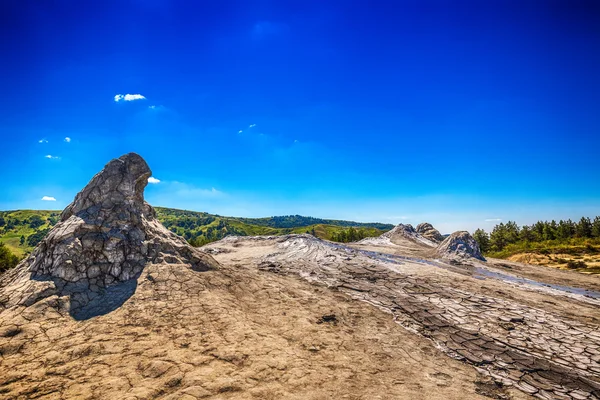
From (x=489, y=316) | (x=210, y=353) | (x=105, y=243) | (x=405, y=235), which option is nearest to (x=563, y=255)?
(x=405, y=235)

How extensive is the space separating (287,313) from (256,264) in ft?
24.6

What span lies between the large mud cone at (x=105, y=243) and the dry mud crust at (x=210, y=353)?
77 centimetres

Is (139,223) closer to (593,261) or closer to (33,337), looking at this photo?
(33,337)

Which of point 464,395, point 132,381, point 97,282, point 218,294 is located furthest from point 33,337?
point 464,395

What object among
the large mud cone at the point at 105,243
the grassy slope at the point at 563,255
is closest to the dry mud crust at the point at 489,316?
the large mud cone at the point at 105,243

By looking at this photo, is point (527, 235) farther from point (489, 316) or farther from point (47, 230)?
point (47, 230)

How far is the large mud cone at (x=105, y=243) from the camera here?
29.1ft

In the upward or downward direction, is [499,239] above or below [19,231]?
above

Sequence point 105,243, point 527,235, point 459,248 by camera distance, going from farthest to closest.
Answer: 1. point 527,235
2. point 459,248
3. point 105,243

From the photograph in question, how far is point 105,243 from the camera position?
992cm

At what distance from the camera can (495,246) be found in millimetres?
65250

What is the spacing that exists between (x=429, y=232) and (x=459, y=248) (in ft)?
71.2

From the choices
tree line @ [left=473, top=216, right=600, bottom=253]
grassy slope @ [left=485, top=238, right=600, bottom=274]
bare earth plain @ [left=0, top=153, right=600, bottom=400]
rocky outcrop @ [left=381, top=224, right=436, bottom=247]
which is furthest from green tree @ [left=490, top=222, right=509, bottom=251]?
bare earth plain @ [left=0, top=153, right=600, bottom=400]

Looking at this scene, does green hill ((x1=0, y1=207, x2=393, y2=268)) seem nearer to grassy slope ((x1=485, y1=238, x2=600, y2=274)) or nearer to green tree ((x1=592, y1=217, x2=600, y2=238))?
grassy slope ((x1=485, y1=238, x2=600, y2=274))
